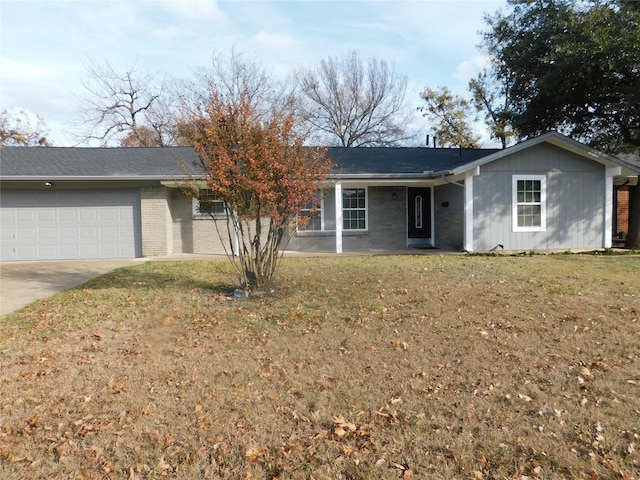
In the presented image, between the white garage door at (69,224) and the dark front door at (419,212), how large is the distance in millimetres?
9169

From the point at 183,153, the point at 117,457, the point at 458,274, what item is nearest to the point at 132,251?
the point at 183,153

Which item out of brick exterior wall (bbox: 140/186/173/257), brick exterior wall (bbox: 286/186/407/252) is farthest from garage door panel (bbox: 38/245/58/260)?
brick exterior wall (bbox: 286/186/407/252)

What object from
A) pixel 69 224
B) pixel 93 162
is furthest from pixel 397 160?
pixel 69 224

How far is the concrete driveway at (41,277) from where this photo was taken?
8.01 metres

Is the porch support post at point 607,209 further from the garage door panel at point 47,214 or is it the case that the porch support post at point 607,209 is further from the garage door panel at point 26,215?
the garage door panel at point 26,215

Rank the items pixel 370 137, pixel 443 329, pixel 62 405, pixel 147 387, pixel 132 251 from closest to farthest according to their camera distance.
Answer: pixel 62 405
pixel 147 387
pixel 443 329
pixel 132 251
pixel 370 137

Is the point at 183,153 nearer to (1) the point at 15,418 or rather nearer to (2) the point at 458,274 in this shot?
(2) the point at 458,274

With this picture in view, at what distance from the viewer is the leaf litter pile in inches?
119

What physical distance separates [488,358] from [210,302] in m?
4.49

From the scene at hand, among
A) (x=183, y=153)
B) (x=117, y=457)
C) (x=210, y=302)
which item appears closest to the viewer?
(x=117, y=457)

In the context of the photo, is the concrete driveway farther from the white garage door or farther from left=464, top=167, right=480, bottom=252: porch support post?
left=464, top=167, right=480, bottom=252: porch support post

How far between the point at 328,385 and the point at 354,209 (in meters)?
11.8

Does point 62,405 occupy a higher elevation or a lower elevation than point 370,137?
lower

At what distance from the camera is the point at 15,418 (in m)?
3.60
